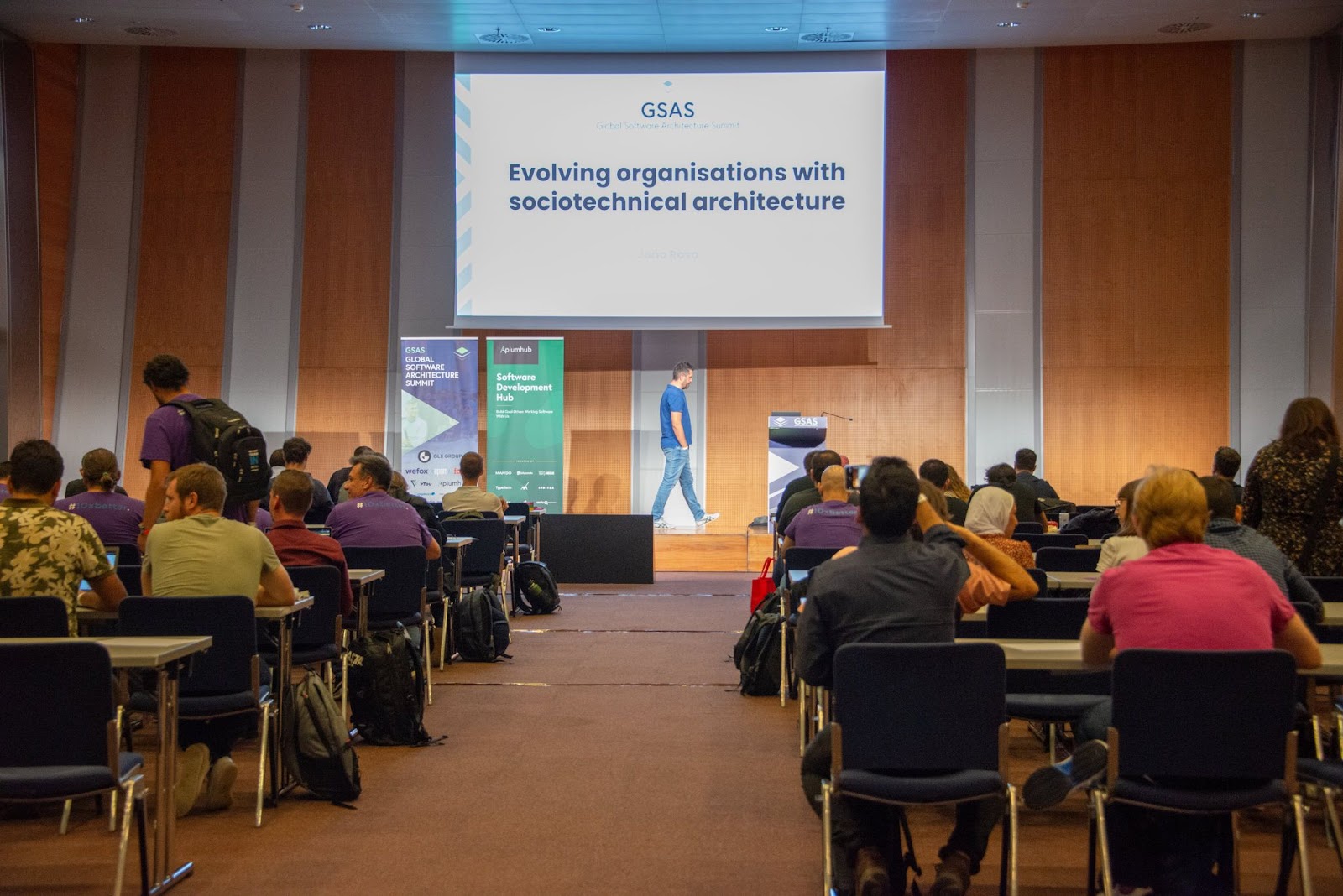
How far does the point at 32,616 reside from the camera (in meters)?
3.67

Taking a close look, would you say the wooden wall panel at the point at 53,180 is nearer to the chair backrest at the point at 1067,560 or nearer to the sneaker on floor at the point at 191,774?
the sneaker on floor at the point at 191,774

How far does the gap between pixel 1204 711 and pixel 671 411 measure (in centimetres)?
958

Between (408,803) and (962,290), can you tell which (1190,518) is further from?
(962,290)

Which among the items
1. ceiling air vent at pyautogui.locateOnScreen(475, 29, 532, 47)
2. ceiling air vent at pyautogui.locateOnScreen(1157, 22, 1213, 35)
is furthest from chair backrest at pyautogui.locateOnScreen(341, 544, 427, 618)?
ceiling air vent at pyautogui.locateOnScreen(1157, 22, 1213, 35)

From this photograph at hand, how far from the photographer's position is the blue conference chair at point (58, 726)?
294cm

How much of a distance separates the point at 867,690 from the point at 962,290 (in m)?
10.8

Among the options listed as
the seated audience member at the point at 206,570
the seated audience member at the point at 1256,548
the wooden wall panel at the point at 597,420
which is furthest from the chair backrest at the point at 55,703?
the wooden wall panel at the point at 597,420

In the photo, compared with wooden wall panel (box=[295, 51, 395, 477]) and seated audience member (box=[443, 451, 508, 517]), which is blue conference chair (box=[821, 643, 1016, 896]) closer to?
seated audience member (box=[443, 451, 508, 517])

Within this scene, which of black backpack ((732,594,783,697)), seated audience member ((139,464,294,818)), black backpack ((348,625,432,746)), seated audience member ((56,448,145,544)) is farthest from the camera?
black backpack ((732,594,783,697))

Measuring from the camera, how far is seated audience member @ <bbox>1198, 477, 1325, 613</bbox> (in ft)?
12.4

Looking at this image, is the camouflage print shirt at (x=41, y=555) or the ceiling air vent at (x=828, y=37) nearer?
the camouflage print shirt at (x=41, y=555)

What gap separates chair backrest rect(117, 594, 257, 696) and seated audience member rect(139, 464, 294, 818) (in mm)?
160

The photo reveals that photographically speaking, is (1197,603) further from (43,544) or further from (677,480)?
(677,480)

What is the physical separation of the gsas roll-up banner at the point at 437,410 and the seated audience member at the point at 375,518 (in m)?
5.83
